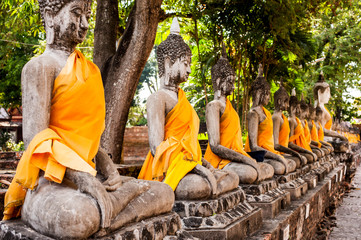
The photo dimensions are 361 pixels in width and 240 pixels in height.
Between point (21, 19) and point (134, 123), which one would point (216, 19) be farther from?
point (134, 123)

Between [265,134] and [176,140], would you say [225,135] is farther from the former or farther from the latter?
[265,134]

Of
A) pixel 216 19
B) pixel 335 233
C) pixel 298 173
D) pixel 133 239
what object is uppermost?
pixel 216 19

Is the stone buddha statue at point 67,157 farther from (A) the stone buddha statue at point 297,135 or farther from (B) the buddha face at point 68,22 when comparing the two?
(A) the stone buddha statue at point 297,135

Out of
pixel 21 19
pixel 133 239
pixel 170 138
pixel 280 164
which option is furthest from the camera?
pixel 21 19

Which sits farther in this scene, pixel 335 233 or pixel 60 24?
pixel 335 233

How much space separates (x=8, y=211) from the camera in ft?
6.46

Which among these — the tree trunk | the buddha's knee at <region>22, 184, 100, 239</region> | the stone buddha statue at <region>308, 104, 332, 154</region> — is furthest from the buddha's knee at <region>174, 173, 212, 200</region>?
the stone buddha statue at <region>308, 104, 332, 154</region>

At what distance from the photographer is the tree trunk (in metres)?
4.62

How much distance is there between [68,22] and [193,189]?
1355 millimetres

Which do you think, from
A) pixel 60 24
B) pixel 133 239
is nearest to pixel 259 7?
pixel 60 24

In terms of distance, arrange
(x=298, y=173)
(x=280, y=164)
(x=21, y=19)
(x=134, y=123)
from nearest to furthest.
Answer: (x=280, y=164)
(x=298, y=173)
(x=21, y=19)
(x=134, y=123)

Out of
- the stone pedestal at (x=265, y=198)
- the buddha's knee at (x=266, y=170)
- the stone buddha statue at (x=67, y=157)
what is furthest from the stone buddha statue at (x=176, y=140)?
the buddha's knee at (x=266, y=170)

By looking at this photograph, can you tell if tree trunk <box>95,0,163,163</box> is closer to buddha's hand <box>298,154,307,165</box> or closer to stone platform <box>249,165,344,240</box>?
stone platform <box>249,165,344,240</box>

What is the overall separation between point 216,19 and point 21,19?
3.62 m
